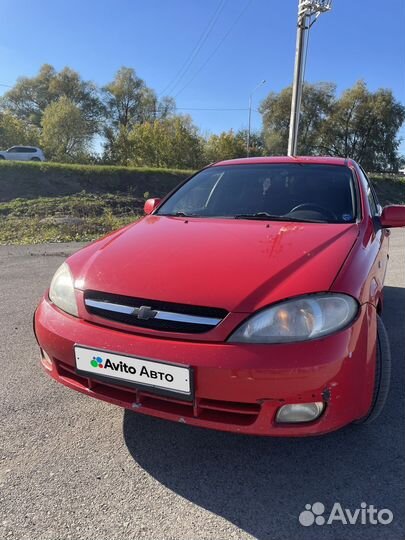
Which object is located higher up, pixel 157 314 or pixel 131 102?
pixel 131 102

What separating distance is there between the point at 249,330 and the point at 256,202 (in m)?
1.40

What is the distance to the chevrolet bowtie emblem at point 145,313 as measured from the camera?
1.78 meters

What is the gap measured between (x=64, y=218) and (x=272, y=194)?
9054 millimetres

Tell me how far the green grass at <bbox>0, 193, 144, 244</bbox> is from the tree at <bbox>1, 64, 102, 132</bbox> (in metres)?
39.8

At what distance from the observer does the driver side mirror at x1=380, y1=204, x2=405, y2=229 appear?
8.77 ft

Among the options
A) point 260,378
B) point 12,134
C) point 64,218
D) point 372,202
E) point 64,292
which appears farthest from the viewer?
point 12,134

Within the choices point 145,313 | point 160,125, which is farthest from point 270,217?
point 160,125

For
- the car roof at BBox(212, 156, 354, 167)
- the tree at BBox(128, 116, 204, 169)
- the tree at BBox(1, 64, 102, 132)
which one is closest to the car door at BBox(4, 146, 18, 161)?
the tree at BBox(128, 116, 204, 169)

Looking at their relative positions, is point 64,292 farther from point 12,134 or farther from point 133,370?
point 12,134

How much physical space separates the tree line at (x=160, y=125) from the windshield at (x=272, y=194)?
31127 mm

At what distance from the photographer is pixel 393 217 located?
8.88ft

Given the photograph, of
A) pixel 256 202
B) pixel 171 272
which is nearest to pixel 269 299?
pixel 171 272

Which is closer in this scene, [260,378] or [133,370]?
[260,378]

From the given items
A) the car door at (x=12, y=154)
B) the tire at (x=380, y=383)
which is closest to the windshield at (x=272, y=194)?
the tire at (x=380, y=383)
